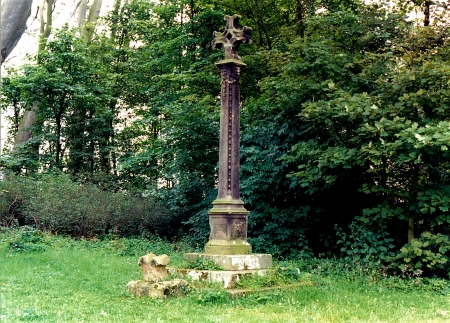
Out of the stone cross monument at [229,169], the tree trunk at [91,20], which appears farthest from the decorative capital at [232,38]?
the tree trunk at [91,20]

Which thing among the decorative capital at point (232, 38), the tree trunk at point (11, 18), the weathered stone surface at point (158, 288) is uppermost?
the decorative capital at point (232, 38)

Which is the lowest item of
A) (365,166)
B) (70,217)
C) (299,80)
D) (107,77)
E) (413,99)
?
(70,217)

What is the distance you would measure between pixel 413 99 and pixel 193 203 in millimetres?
9072

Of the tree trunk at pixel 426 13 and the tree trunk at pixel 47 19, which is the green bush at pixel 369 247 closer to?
the tree trunk at pixel 426 13

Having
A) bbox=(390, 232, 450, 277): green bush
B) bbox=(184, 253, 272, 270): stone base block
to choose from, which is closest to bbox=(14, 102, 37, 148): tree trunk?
bbox=(184, 253, 272, 270): stone base block

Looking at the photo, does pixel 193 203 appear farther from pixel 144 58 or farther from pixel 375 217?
pixel 144 58

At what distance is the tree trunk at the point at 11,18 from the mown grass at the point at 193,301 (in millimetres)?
3997

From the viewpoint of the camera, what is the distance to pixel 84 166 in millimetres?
24531

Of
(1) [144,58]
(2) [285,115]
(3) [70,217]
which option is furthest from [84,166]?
(2) [285,115]

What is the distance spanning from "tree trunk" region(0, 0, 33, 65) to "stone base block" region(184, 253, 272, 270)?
4784mm

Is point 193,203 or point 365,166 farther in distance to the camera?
point 193,203

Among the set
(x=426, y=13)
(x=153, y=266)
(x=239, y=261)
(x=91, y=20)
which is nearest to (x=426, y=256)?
(x=239, y=261)

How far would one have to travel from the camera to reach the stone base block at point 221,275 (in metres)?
8.16

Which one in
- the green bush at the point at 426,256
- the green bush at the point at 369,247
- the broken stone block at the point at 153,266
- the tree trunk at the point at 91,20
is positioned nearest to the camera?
the broken stone block at the point at 153,266
